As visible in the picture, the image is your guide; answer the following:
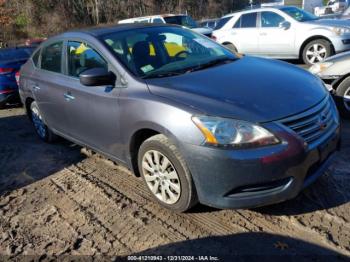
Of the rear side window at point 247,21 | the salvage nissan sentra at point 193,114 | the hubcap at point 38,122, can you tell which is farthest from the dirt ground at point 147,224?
the rear side window at point 247,21

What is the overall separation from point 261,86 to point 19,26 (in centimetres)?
3359

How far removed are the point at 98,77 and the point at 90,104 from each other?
1.67 feet

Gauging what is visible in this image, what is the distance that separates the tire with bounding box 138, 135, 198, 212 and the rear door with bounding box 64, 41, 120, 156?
1.60 feet

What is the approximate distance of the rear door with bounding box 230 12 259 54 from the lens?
10562 millimetres

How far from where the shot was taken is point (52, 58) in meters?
4.96

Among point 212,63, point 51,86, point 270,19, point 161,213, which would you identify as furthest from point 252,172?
point 270,19

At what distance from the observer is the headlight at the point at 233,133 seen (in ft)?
9.28

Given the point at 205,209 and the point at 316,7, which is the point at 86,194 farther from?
the point at 316,7

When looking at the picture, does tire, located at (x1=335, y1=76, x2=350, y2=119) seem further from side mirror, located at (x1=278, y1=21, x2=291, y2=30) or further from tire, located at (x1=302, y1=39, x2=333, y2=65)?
side mirror, located at (x1=278, y1=21, x2=291, y2=30)

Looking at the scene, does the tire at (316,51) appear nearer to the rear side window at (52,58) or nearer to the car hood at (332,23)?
the car hood at (332,23)

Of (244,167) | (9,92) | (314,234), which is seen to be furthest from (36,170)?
(9,92)

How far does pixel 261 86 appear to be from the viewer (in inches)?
130

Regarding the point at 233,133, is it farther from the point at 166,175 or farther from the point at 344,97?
the point at 344,97

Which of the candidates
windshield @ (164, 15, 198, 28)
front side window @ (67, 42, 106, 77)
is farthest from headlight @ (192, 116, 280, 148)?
windshield @ (164, 15, 198, 28)
